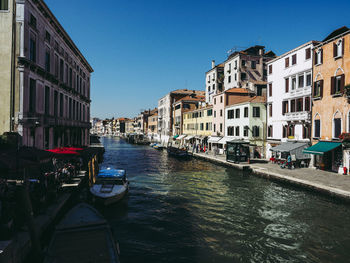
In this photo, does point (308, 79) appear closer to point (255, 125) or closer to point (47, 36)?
point (255, 125)

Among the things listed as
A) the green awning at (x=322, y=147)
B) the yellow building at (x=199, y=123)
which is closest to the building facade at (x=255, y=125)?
the green awning at (x=322, y=147)

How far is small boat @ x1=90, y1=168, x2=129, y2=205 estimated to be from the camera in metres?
15.3

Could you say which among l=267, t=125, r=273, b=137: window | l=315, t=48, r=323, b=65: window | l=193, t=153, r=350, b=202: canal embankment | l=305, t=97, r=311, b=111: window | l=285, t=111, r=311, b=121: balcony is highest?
l=315, t=48, r=323, b=65: window

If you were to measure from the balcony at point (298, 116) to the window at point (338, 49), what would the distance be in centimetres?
650

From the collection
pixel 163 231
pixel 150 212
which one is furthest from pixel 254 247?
pixel 150 212

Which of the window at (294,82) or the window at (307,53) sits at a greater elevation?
the window at (307,53)

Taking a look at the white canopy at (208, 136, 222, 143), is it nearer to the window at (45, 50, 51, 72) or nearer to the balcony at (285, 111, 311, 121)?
the balcony at (285, 111, 311, 121)

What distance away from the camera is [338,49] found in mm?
24203

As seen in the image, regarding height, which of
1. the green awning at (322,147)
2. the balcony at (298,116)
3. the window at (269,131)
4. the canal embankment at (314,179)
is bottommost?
the canal embankment at (314,179)

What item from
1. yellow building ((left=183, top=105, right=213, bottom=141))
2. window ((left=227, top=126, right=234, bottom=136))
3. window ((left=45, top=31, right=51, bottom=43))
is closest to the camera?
window ((left=45, top=31, right=51, bottom=43))

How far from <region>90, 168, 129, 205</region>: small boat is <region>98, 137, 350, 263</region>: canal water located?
0.74 metres

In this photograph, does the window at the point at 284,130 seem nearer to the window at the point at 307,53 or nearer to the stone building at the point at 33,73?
the window at the point at 307,53

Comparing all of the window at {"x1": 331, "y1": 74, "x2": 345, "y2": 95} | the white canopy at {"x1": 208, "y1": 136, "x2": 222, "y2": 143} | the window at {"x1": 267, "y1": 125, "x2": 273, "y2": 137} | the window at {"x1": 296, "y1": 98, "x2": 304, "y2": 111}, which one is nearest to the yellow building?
the white canopy at {"x1": 208, "y1": 136, "x2": 222, "y2": 143}

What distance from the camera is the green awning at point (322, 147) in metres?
23.4
